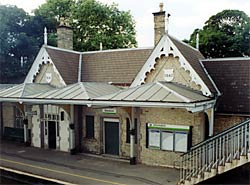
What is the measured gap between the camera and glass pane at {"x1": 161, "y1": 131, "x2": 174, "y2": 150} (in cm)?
1191

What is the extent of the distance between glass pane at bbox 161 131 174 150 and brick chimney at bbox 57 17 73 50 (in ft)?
31.0

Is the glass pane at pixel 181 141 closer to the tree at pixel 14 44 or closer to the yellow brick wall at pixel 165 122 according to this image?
the yellow brick wall at pixel 165 122

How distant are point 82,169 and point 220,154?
5.70 metres

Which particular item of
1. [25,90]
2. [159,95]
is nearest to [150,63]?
[159,95]

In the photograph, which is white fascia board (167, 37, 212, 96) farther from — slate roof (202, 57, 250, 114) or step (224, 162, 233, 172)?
step (224, 162, 233, 172)

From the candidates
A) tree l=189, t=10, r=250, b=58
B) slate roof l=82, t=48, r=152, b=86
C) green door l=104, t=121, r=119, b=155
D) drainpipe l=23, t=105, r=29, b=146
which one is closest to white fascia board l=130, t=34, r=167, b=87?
slate roof l=82, t=48, r=152, b=86

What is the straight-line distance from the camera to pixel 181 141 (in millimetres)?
11703

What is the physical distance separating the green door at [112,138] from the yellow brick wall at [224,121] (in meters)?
4.70

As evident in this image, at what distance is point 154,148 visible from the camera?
484 inches

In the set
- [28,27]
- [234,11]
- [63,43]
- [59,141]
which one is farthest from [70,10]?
[59,141]

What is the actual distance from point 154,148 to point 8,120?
11.0m

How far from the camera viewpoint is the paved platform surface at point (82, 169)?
10422 mm

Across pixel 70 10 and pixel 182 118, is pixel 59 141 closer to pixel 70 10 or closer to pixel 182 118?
pixel 182 118

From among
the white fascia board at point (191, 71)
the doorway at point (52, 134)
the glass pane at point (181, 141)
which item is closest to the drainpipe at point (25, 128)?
the doorway at point (52, 134)
